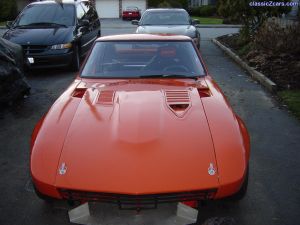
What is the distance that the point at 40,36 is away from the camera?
9414 mm

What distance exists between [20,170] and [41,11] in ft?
24.1

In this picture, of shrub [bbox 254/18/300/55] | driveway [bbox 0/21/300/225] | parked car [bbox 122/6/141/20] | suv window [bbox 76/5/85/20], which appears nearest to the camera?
driveway [bbox 0/21/300/225]

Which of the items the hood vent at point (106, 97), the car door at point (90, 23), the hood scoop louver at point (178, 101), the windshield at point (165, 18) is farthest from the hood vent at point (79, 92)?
the windshield at point (165, 18)

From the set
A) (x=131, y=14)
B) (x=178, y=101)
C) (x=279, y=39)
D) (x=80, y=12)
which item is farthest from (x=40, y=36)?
(x=131, y=14)

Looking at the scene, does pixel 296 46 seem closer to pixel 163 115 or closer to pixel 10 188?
pixel 163 115

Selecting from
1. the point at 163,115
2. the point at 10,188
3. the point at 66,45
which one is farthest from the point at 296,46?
the point at 10,188

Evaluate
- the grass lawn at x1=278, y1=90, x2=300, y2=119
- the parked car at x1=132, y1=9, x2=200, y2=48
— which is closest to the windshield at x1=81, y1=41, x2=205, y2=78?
the grass lawn at x1=278, y1=90, x2=300, y2=119

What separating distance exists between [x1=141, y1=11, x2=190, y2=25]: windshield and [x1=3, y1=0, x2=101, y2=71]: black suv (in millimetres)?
1866

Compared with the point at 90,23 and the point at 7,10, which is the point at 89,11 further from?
the point at 7,10

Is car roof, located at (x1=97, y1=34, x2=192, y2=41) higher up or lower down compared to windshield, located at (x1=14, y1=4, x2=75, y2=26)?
lower down

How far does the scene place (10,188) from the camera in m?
3.95

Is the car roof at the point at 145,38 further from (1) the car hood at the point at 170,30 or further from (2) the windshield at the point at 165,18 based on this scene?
(2) the windshield at the point at 165,18

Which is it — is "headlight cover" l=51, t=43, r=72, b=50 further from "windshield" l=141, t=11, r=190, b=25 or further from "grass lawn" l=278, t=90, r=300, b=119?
"grass lawn" l=278, t=90, r=300, b=119

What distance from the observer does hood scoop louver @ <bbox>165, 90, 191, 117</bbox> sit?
11.3 ft
